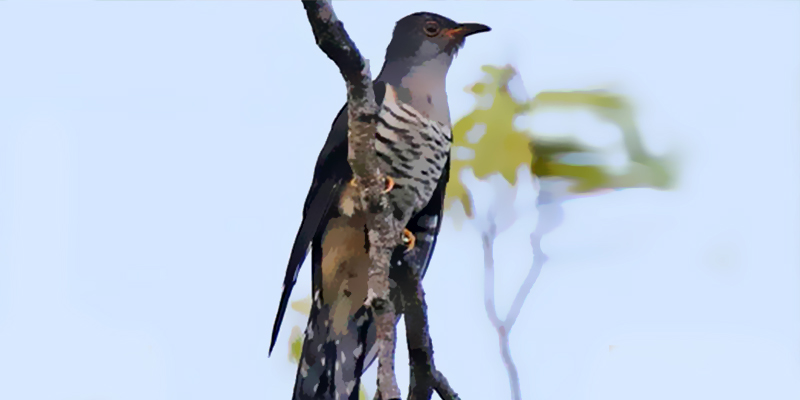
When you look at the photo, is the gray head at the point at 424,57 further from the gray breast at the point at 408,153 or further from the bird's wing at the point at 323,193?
the bird's wing at the point at 323,193

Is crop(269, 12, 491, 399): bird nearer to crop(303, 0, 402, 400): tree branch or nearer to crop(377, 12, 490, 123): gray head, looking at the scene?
crop(377, 12, 490, 123): gray head

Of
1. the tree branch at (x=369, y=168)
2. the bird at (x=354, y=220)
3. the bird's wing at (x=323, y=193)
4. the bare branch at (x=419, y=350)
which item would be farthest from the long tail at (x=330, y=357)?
the tree branch at (x=369, y=168)

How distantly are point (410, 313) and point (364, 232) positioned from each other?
1059mm

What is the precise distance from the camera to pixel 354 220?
3.23 m

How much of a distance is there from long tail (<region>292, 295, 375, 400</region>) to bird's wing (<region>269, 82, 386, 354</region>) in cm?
29

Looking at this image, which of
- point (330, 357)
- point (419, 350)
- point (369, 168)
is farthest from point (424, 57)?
point (419, 350)

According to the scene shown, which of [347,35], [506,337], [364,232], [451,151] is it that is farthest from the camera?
[451,151]

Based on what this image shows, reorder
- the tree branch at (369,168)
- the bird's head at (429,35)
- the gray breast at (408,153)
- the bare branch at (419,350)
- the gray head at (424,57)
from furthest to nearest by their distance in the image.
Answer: the bird's head at (429,35), the gray head at (424,57), the gray breast at (408,153), the bare branch at (419,350), the tree branch at (369,168)

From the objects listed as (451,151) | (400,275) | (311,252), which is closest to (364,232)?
(311,252)

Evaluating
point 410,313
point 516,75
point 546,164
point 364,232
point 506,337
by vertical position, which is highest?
point 516,75

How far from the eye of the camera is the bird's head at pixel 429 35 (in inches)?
144

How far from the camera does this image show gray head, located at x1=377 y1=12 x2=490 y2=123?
134 inches

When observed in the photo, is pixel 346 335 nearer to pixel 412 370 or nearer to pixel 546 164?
pixel 546 164

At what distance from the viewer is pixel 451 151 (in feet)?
11.4
